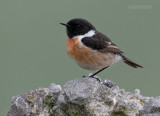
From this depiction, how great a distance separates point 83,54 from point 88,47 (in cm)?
23

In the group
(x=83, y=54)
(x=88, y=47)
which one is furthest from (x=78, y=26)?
(x=83, y=54)

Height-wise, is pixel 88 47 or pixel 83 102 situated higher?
pixel 88 47

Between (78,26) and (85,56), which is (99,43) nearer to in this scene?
(85,56)

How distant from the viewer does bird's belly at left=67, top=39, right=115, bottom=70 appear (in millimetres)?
8849

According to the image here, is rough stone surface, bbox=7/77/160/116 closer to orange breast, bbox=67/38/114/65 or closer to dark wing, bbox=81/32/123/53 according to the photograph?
orange breast, bbox=67/38/114/65

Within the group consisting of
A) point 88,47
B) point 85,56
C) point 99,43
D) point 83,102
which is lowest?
point 83,102

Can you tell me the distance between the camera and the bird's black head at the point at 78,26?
9.24m

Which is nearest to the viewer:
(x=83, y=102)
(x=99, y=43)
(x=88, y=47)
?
A: (x=83, y=102)

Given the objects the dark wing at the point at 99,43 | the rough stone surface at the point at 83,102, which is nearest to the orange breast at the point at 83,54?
the dark wing at the point at 99,43

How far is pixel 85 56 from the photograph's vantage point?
8.84m

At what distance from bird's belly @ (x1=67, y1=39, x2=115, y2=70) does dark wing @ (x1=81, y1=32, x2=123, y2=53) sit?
12cm

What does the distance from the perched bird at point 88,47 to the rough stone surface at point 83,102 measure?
48.8 inches

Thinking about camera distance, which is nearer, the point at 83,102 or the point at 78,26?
the point at 83,102

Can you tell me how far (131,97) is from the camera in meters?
7.73
